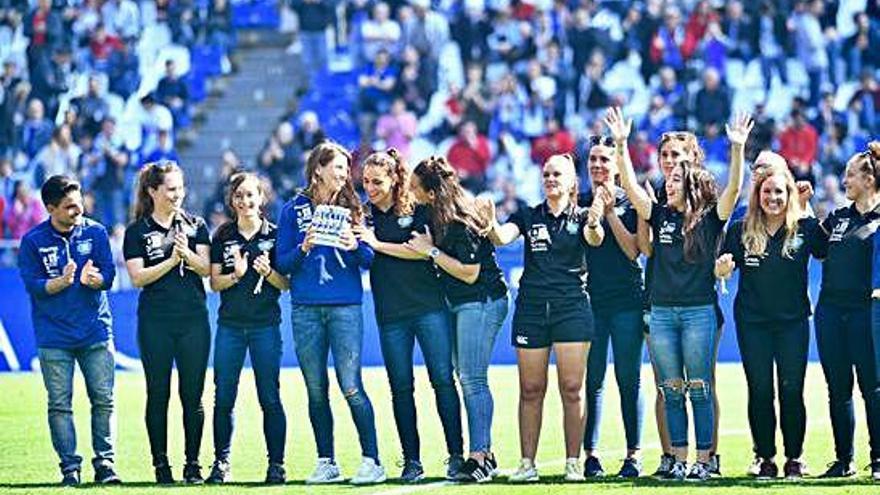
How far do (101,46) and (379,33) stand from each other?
4820 millimetres

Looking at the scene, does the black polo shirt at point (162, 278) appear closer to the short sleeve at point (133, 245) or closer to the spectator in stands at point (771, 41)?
the short sleeve at point (133, 245)

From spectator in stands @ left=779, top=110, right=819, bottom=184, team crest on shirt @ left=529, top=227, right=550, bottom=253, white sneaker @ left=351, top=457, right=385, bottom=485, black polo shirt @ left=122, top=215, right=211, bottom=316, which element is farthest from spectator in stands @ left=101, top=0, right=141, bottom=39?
white sneaker @ left=351, top=457, right=385, bottom=485

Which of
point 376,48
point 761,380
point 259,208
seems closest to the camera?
point 761,380

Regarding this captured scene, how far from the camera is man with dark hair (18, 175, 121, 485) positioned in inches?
524

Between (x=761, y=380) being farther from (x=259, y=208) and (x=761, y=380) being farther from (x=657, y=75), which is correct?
Result: (x=657, y=75)

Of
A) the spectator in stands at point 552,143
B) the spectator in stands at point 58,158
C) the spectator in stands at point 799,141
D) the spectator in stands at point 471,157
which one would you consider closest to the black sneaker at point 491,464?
the spectator in stands at point 799,141

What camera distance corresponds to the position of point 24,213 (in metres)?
28.4

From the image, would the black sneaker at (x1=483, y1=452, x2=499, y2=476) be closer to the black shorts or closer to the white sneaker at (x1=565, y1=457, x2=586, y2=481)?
the white sneaker at (x1=565, y1=457, x2=586, y2=481)

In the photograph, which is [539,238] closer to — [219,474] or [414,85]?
[219,474]

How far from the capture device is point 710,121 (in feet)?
93.8

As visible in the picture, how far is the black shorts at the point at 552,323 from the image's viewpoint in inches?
504

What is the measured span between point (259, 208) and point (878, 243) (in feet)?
13.4

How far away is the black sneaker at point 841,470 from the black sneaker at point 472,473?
7.08ft

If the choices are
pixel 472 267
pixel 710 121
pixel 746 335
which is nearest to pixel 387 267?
Answer: pixel 472 267
